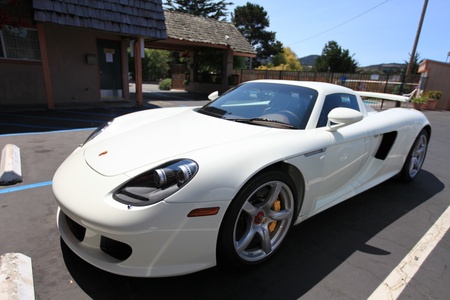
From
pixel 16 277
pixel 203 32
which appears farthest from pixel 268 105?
pixel 203 32

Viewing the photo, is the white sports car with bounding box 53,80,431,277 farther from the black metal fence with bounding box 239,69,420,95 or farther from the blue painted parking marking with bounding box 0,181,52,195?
the black metal fence with bounding box 239,69,420,95

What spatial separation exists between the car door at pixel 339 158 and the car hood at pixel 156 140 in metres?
0.65

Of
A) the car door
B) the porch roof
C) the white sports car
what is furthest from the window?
the car door

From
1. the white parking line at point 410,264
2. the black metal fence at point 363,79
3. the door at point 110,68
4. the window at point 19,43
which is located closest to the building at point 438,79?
the black metal fence at point 363,79

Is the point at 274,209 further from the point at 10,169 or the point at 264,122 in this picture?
the point at 10,169

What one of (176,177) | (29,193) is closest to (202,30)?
(29,193)

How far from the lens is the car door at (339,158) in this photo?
8.19ft

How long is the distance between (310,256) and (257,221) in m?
0.59

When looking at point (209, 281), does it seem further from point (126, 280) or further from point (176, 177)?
point (176, 177)

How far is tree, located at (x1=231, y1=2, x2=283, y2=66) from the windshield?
48.8m

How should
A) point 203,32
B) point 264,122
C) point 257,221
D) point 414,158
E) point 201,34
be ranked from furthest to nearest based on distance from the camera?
point 203,32 < point 201,34 < point 414,158 < point 264,122 < point 257,221

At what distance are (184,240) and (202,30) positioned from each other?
16.7m

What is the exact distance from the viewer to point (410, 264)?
91.2 inches

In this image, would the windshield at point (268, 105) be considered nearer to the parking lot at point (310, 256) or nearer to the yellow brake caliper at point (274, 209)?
the yellow brake caliper at point (274, 209)
